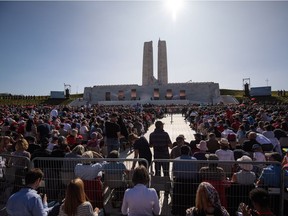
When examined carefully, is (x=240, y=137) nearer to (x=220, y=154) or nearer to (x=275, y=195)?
(x=220, y=154)

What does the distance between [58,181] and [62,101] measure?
76.7 meters

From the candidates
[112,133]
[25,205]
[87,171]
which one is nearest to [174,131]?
[112,133]

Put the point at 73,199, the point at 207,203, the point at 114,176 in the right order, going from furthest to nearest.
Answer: the point at 114,176
the point at 73,199
the point at 207,203

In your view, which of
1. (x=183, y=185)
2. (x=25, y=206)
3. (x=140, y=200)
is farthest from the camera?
(x=183, y=185)

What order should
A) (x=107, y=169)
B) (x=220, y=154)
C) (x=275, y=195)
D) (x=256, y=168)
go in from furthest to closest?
1. (x=220, y=154)
2. (x=256, y=168)
3. (x=107, y=169)
4. (x=275, y=195)

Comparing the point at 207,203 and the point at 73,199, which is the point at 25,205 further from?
the point at 207,203

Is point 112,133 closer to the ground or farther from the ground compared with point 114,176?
farther from the ground

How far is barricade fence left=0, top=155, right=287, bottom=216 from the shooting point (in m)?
5.42

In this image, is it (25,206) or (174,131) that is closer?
(25,206)

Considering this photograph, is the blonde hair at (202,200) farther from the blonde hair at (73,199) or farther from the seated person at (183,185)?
the seated person at (183,185)

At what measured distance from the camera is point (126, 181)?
6.17 metres

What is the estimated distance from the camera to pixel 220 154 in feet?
24.9

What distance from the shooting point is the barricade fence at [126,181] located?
17.8 feet

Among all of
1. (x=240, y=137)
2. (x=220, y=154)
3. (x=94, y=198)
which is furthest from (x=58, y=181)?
(x=240, y=137)
